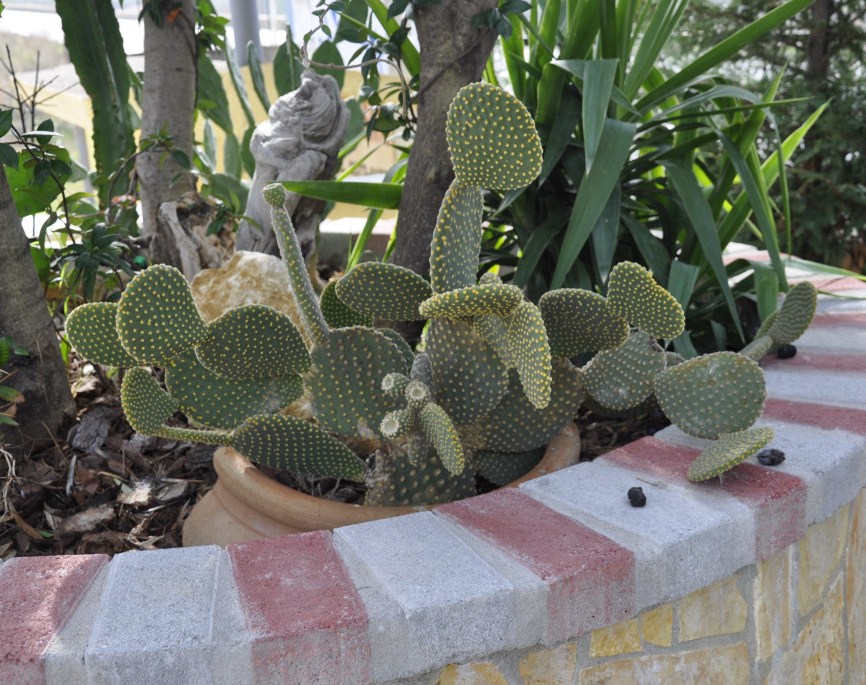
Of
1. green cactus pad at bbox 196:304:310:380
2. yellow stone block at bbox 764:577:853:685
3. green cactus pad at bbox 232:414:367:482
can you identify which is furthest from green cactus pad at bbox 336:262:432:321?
yellow stone block at bbox 764:577:853:685

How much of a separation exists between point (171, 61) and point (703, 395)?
168 centimetres

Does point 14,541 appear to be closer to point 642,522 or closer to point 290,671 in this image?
point 290,671

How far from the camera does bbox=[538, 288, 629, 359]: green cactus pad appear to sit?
1363mm

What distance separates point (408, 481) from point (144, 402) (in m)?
0.44

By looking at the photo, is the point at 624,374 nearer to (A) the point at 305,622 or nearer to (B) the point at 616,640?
(B) the point at 616,640

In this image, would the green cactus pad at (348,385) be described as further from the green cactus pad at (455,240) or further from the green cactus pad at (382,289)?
the green cactus pad at (455,240)

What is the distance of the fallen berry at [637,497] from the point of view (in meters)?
1.24

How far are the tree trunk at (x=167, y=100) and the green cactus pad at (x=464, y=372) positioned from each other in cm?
118

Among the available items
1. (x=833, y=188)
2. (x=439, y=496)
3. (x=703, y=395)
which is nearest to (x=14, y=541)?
(x=439, y=496)

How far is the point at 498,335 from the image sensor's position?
129cm

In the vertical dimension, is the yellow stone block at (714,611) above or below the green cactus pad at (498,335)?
below

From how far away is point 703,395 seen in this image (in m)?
1.41

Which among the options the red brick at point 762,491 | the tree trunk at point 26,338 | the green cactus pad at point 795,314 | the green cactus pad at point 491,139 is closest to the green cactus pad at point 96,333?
the tree trunk at point 26,338

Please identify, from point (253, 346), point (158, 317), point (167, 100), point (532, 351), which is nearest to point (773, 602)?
point (532, 351)
